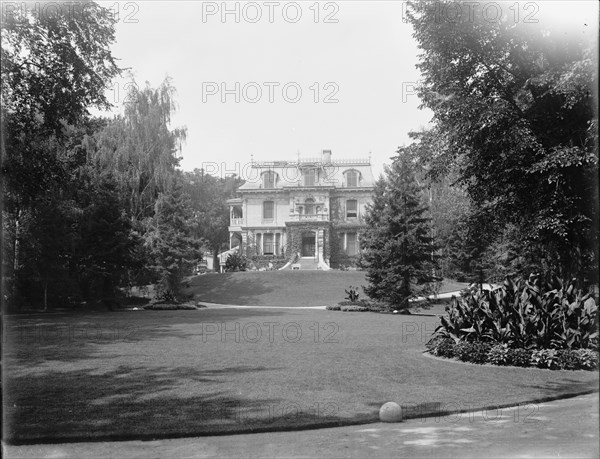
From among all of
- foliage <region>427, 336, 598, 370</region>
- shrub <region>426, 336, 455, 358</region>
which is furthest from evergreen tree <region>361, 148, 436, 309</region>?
foliage <region>427, 336, 598, 370</region>

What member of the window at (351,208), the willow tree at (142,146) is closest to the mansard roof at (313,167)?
the window at (351,208)

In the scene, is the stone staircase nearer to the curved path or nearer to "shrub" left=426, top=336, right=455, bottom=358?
"shrub" left=426, top=336, right=455, bottom=358

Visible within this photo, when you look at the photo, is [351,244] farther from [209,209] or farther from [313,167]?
[209,209]

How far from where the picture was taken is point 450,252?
163ft

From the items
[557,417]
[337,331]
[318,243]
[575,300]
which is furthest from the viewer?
[318,243]

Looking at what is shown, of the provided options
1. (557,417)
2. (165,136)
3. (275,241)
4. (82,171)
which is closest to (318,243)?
(275,241)

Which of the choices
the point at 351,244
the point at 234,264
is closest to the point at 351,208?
the point at 351,244

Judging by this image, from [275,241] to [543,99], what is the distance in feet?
164

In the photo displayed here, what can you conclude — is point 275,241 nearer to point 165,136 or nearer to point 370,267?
point 165,136

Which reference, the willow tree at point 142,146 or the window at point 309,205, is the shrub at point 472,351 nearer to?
the willow tree at point 142,146

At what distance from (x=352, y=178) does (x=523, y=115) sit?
49.2 m

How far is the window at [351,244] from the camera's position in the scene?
61.8 metres

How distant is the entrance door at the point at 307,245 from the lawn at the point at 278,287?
10840 mm

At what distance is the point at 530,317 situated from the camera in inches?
504
